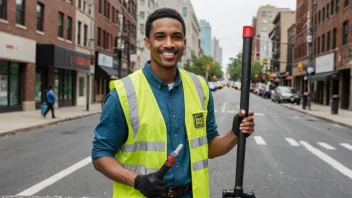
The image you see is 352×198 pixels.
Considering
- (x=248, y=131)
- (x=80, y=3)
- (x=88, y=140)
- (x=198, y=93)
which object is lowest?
(x=88, y=140)

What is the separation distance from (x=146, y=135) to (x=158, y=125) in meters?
0.09

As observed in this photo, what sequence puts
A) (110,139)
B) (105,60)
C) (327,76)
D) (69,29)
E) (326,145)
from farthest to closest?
1. (105,60)
2. (327,76)
3. (69,29)
4. (326,145)
5. (110,139)

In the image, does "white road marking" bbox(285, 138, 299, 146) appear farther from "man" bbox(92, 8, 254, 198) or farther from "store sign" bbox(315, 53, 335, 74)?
"store sign" bbox(315, 53, 335, 74)

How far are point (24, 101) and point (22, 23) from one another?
14.8 ft

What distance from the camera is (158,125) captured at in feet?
7.95

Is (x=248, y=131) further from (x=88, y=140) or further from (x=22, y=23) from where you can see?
(x=22, y=23)

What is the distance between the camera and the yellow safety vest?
2.41m

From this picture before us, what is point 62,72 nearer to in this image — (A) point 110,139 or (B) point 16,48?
(B) point 16,48

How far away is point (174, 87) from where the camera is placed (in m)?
2.59

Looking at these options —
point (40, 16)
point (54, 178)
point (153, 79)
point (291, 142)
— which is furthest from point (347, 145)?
point (40, 16)

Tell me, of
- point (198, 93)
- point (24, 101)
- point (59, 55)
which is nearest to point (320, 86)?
point (59, 55)

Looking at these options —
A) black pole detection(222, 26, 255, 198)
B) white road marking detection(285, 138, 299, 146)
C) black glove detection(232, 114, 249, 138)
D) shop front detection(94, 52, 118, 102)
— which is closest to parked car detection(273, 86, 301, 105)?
shop front detection(94, 52, 118, 102)

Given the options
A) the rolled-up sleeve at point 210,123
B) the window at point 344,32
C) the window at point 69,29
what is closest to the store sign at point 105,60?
the window at point 69,29

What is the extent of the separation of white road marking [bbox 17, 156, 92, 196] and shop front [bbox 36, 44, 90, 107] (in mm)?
18233
